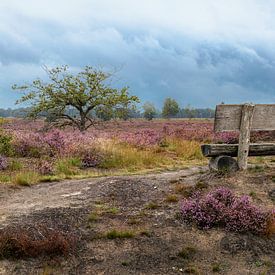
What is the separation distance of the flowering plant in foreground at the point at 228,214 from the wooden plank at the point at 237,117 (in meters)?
2.41

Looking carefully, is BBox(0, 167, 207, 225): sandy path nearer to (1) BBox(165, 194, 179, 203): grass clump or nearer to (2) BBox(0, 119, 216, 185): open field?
(2) BBox(0, 119, 216, 185): open field

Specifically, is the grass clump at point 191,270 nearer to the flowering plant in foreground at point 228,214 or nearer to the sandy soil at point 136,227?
the sandy soil at point 136,227

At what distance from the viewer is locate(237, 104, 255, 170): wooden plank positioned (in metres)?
8.88

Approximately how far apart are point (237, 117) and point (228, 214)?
3309 millimetres

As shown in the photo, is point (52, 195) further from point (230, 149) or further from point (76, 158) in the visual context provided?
point (76, 158)

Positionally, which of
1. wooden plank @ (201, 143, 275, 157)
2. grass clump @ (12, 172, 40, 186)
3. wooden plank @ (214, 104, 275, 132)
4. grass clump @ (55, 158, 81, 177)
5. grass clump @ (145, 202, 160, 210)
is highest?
wooden plank @ (214, 104, 275, 132)

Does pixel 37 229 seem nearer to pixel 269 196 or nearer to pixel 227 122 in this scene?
pixel 269 196

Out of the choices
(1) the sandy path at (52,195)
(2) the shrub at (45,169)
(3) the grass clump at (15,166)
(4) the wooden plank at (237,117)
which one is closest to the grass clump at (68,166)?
(2) the shrub at (45,169)

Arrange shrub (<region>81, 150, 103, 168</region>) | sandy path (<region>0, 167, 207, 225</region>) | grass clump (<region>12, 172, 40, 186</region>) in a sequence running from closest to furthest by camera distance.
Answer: sandy path (<region>0, 167, 207, 225</region>)
grass clump (<region>12, 172, 40, 186</region>)
shrub (<region>81, 150, 103, 168</region>)

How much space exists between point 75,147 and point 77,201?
6.58m

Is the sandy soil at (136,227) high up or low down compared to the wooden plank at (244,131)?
down

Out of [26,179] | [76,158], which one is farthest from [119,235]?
[76,158]

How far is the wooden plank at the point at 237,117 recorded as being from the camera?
28.7 ft

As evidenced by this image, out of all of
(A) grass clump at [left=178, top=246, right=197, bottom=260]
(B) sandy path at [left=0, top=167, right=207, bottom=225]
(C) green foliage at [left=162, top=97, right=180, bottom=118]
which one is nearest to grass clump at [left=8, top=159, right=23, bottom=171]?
(B) sandy path at [left=0, top=167, right=207, bottom=225]
